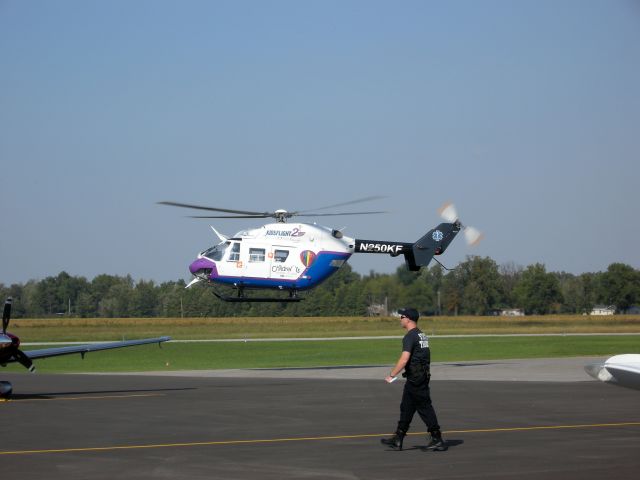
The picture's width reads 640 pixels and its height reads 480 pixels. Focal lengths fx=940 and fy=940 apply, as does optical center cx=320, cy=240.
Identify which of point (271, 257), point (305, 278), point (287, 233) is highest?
point (287, 233)

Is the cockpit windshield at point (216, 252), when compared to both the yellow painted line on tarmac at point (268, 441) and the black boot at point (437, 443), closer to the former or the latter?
the yellow painted line on tarmac at point (268, 441)

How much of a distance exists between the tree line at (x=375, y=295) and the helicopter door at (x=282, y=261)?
31.0m

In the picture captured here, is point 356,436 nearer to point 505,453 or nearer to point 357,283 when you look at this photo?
point 505,453

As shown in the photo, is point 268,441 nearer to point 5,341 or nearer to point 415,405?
point 415,405

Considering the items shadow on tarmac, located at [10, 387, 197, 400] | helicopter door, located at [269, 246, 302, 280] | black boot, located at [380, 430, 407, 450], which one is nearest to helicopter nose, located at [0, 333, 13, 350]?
shadow on tarmac, located at [10, 387, 197, 400]

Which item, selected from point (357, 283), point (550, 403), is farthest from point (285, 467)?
point (357, 283)

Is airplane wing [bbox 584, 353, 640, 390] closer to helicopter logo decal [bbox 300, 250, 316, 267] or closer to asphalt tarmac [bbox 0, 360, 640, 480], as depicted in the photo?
asphalt tarmac [bbox 0, 360, 640, 480]

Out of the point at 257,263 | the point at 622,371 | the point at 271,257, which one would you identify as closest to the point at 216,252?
the point at 257,263

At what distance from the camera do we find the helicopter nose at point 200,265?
3838 cm

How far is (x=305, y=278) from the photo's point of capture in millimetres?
38656

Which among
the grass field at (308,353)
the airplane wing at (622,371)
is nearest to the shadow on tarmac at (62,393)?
the grass field at (308,353)

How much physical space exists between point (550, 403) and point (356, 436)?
7.20 meters

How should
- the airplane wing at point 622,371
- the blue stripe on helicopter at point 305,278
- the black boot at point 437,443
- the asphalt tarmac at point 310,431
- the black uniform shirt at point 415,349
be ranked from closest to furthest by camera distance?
the airplane wing at point 622,371 → the asphalt tarmac at point 310,431 → the black boot at point 437,443 → the black uniform shirt at point 415,349 → the blue stripe on helicopter at point 305,278

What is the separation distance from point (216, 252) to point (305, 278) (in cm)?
380
